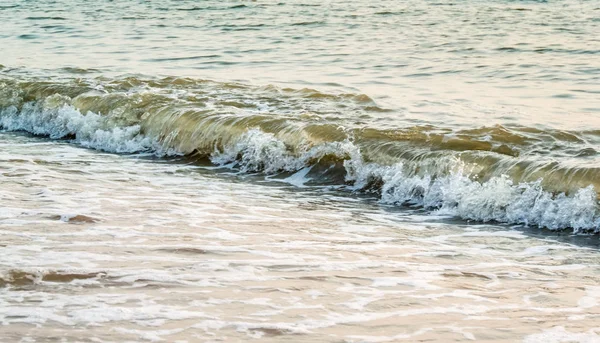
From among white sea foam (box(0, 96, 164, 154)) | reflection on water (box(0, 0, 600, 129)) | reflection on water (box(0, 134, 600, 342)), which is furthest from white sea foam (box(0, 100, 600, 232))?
reflection on water (box(0, 0, 600, 129))

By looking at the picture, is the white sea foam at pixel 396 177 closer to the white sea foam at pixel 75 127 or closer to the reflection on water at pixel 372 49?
the white sea foam at pixel 75 127

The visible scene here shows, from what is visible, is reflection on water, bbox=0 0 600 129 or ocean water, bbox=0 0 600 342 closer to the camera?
ocean water, bbox=0 0 600 342

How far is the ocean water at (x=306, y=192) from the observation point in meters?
4.61

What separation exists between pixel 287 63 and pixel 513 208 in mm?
9220

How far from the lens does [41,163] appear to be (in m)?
9.29

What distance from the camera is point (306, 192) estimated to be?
8414mm

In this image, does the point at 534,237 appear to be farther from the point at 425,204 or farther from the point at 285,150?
the point at 285,150

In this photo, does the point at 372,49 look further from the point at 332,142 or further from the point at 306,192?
the point at 306,192

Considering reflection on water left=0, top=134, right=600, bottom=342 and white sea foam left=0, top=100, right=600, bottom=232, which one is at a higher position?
reflection on water left=0, top=134, right=600, bottom=342

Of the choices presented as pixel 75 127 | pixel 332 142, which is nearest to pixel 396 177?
pixel 332 142

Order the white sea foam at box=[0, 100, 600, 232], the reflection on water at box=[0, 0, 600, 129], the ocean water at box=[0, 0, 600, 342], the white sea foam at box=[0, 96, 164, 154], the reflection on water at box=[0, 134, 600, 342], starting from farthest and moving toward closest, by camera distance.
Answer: the reflection on water at box=[0, 0, 600, 129] < the white sea foam at box=[0, 96, 164, 154] < the white sea foam at box=[0, 100, 600, 232] < the ocean water at box=[0, 0, 600, 342] < the reflection on water at box=[0, 134, 600, 342]

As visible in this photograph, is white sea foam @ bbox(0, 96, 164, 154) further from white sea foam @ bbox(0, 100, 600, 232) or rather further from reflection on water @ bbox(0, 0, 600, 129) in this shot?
reflection on water @ bbox(0, 0, 600, 129)

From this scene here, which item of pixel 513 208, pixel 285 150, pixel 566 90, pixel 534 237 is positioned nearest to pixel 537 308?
pixel 534 237

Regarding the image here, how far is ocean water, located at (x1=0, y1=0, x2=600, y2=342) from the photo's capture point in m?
4.61
